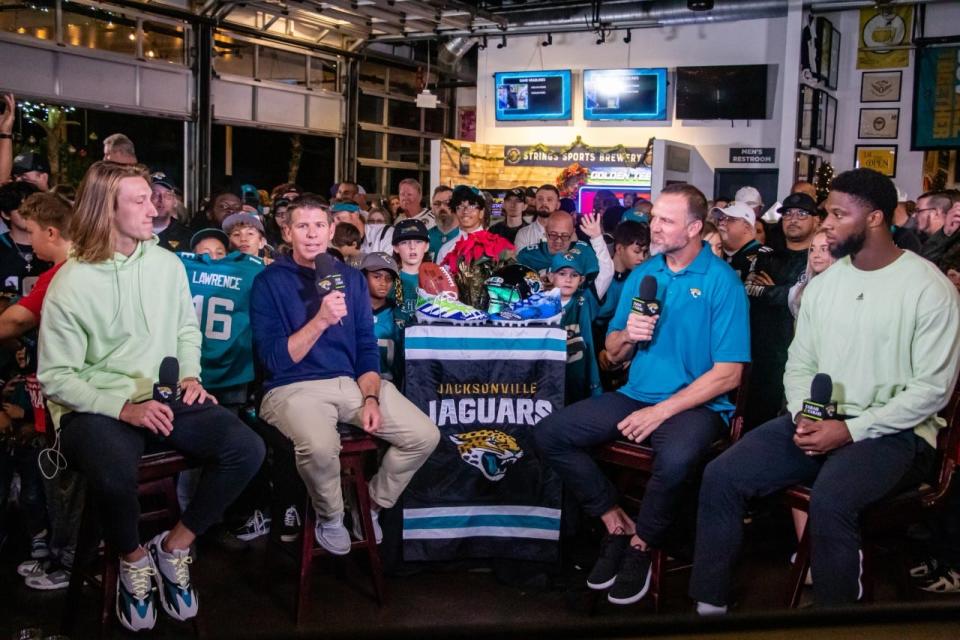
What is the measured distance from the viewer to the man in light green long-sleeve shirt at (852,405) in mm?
2654

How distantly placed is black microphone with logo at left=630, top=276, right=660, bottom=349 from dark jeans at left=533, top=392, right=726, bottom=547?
398 mm

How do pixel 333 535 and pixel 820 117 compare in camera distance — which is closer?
pixel 333 535

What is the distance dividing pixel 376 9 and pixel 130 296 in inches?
385

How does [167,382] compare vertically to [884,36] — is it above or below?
below

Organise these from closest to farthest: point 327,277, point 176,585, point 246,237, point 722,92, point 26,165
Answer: point 176,585
point 327,277
point 246,237
point 26,165
point 722,92

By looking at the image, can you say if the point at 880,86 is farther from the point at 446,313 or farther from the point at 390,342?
the point at 446,313

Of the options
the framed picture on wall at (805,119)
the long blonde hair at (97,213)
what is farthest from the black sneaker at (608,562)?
the framed picture on wall at (805,119)

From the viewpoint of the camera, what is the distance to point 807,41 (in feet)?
39.6

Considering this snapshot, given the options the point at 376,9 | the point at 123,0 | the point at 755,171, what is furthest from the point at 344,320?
the point at 755,171

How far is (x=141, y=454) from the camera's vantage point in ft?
9.35

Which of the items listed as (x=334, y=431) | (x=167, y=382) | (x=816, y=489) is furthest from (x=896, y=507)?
(x=167, y=382)

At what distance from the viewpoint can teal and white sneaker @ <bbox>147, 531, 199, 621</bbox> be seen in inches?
115

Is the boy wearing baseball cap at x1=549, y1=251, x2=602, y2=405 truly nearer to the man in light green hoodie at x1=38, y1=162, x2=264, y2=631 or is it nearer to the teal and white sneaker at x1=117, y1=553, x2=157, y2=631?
the man in light green hoodie at x1=38, y1=162, x2=264, y2=631

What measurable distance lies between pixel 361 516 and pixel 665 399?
3.96ft
